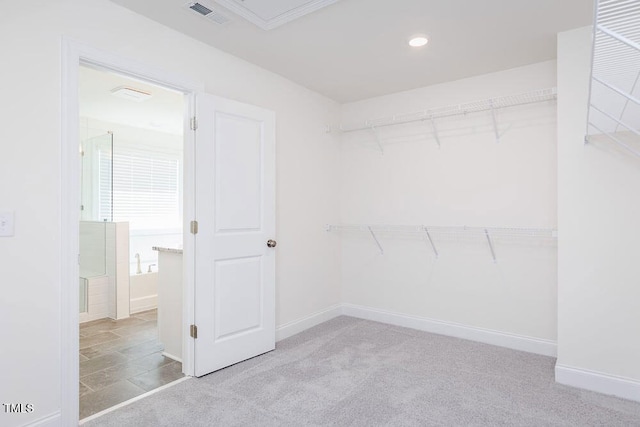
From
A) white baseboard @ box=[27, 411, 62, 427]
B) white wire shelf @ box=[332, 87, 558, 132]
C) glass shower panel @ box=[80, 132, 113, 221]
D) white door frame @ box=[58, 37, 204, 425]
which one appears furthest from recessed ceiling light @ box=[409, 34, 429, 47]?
glass shower panel @ box=[80, 132, 113, 221]

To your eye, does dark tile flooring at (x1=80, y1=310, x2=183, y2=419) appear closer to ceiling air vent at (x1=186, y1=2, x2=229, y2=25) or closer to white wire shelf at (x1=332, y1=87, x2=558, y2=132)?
ceiling air vent at (x1=186, y1=2, x2=229, y2=25)

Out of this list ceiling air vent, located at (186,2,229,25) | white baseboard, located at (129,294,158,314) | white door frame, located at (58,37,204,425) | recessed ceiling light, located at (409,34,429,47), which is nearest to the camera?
white door frame, located at (58,37,204,425)

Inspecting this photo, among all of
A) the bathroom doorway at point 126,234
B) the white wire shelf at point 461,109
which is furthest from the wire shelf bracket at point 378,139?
the bathroom doorway at point 126,234

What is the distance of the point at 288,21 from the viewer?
2.41 metres

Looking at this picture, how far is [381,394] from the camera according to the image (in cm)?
243

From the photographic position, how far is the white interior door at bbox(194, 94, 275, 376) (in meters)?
2.68

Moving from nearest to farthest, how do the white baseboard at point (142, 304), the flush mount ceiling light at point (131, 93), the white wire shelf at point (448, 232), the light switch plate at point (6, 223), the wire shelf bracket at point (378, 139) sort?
1. the light switch plate at point (6, 223)
2. the white wire shelf at point (448, 232)
3. the flush mount ceiling light at point (131, 93)
4. the wire shelf bracket at point (378, 139)
5. the white baseboard at point (142, 304)

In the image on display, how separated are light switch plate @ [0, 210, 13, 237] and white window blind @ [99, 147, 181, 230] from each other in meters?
3.09

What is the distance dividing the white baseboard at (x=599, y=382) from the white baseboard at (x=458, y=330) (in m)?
0.49

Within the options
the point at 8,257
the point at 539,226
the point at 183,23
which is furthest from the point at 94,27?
the point at 539,226

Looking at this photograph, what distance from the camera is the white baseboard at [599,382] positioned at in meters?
2.38

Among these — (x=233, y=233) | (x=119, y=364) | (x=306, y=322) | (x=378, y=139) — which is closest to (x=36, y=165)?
(x=233, y=233)

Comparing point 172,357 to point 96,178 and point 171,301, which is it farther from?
point 96,178

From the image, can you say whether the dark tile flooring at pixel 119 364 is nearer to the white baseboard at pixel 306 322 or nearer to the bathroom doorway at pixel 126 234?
the bathroom doorway at pixel 126 234
